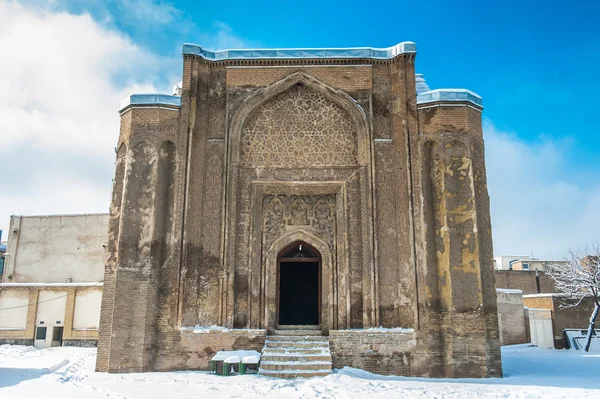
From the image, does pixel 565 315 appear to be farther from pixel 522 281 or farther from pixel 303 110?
pixel 303 110

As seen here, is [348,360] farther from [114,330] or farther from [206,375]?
[114,330]

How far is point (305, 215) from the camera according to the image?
1198cm

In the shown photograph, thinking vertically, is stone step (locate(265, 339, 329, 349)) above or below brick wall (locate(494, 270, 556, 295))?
below

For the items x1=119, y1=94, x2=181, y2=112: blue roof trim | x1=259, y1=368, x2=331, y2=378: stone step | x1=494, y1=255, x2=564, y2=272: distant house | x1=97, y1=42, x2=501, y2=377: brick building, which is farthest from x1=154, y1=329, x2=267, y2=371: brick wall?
x1=494, y1=255, x2=564, y2=272: distant house

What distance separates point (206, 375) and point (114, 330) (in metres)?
2.15

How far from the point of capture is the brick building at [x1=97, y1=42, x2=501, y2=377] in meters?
10.6

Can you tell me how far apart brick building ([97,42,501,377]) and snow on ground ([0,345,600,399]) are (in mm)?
672

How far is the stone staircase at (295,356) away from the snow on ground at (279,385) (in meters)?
0.34

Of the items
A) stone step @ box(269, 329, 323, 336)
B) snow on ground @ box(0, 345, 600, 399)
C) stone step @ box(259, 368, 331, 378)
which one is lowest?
snow on ground @ box(0, 345, 600, 399)

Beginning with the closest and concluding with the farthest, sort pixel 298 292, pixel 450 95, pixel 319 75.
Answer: pixel 450 95
pixel 319 75
pixel 298 292

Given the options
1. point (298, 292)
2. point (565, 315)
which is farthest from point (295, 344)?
point (565, 315)

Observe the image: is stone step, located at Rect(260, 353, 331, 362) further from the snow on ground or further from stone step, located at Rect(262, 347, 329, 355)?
the snow on ground

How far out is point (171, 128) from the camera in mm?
11750

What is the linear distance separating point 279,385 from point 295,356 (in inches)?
58.4
